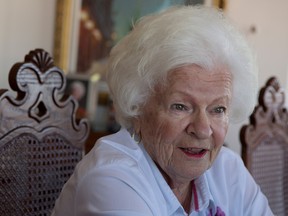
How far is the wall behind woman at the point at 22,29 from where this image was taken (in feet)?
7.00

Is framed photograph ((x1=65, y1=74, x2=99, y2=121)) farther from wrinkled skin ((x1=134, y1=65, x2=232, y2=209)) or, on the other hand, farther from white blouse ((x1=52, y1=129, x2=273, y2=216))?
wrinkled skin ((x1=134, y1=65, x2=232, y2=209))

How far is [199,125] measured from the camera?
1.26 metres

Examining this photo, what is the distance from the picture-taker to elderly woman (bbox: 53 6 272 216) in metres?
1.21

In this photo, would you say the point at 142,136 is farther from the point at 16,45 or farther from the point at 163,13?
the point at 16,45

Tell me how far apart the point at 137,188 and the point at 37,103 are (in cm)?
50

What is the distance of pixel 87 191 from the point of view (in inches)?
45.0

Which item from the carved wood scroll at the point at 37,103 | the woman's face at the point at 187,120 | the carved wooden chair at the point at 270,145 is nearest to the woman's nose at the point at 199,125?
the woman's face at the point at 187,120

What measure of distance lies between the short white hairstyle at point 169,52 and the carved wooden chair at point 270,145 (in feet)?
2.29

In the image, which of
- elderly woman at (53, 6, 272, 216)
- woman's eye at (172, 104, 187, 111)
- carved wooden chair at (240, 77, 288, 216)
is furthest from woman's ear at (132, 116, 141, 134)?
carved wooden chair at (240, 77, 288, 216)

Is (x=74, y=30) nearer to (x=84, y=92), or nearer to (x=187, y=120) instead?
(x=84, y=92)

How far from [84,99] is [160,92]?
1.32 metres

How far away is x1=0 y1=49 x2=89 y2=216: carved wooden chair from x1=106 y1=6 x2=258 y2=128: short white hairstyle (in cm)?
27

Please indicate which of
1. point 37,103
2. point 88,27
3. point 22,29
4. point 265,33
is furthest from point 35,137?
point 265,33

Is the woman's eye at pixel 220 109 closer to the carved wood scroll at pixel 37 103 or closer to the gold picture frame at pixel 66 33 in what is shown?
the carved wood scroll at pixel 37 103
